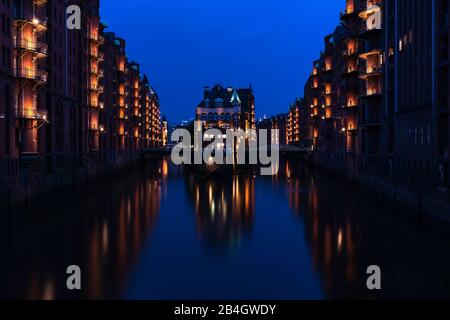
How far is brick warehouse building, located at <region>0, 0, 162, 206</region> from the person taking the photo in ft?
157

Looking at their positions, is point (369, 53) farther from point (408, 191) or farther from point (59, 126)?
point (59, 126)

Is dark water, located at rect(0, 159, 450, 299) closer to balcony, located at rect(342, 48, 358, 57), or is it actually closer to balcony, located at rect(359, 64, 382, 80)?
balcony, located at rect(359, 64, 382, 80)

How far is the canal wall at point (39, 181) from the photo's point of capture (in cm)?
4200

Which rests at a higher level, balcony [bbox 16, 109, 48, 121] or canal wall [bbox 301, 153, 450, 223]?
balcony [bbox 16, 109, 48, 121]

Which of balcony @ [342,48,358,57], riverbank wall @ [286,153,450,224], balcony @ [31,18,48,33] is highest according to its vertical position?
balcony @ [342,48,358,57]

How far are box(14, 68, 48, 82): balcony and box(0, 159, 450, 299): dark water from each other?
12120 millimetres

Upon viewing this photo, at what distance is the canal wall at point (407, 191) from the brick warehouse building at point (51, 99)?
31.0 meters

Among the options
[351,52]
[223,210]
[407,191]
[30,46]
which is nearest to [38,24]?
[30,46]

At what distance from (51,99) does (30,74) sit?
1192 centimetres

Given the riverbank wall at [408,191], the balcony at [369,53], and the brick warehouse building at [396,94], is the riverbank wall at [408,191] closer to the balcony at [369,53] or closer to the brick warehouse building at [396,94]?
the brick warehouse building at [396,94]

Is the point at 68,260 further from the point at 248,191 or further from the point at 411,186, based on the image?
the point at 248,191

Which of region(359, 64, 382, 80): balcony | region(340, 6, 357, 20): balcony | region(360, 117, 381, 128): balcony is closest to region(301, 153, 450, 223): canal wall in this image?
region(360, 117, 381, 128): balcony

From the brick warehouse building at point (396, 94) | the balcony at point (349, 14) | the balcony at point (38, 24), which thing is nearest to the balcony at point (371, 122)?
the brick warehouse building at point (396, 94)

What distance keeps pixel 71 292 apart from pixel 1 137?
29.3 metres
